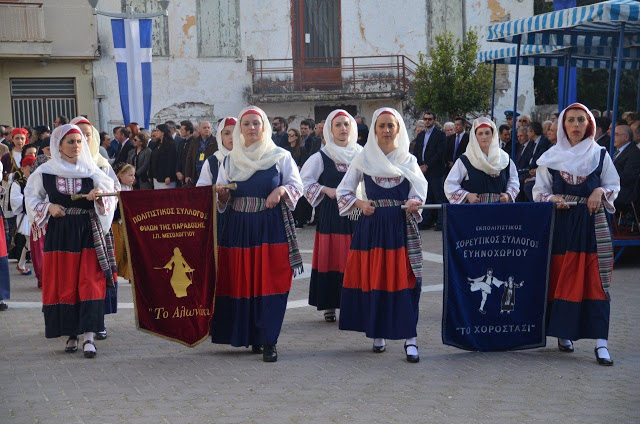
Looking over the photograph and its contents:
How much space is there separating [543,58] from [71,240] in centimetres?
1087

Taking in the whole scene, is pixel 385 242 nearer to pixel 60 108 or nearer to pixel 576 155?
pixel 576 155

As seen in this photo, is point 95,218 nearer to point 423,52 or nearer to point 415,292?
point 415,292

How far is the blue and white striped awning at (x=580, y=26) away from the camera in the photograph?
11.0 meters

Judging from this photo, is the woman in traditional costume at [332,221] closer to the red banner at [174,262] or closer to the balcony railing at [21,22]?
the red banner at [174,262]

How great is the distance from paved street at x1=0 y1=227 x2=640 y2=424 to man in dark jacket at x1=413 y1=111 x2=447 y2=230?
25.4 feet

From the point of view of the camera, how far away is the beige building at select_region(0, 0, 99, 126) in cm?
2603

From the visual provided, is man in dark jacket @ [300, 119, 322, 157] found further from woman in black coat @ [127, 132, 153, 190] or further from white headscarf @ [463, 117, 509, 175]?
white headscarf @ [463, 117, 509, 175]

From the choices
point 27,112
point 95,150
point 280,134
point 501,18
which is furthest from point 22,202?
point 501,18

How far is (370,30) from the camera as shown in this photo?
28.7 meters

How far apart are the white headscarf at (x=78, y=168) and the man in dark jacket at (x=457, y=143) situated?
9310mm

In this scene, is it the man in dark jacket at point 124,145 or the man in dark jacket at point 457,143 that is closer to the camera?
the man in dark jacket at point 457,143

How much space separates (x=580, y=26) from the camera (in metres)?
12.2

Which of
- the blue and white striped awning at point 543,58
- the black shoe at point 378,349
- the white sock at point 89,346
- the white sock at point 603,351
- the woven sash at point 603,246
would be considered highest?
the blue and white striped awning at point 543,58

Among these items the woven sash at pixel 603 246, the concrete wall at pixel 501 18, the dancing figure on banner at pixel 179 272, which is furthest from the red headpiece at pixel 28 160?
the concrete wall at pixel 501 18
